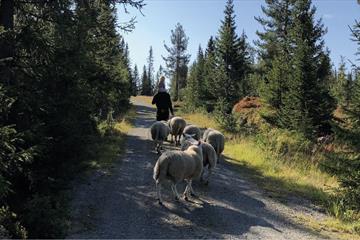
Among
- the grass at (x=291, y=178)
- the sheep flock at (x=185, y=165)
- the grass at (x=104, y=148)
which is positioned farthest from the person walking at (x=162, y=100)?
the sheep flock at (x=185, y=165)

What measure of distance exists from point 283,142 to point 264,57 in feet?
69.6

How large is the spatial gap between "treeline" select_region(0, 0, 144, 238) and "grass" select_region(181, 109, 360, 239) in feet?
18.2

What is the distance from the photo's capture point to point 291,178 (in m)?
13.5

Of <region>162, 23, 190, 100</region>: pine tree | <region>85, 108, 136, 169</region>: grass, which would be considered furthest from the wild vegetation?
<region>162, 23, 190, 100</region>: pine tree

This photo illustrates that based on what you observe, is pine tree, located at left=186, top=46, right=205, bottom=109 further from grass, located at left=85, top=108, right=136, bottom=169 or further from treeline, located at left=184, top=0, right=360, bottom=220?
grass, located at left=85, top=108, right=136, bottom=169

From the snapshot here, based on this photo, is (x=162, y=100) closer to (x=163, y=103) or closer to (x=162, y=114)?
(x=163, y=103)

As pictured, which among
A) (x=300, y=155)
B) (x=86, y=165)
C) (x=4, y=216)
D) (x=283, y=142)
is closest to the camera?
(x=4, y=216)

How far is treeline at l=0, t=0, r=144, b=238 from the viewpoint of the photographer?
7.53 metres

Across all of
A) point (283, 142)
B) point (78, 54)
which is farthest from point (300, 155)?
point (78, 54)

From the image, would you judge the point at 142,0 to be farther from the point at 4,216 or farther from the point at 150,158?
the point at 4,216

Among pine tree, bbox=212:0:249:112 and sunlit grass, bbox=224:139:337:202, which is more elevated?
pine tree, bbox=212:0:249:112

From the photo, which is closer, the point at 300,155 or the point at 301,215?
the point at 301,215

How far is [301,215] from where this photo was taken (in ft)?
32.3

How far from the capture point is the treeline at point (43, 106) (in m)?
7.53
